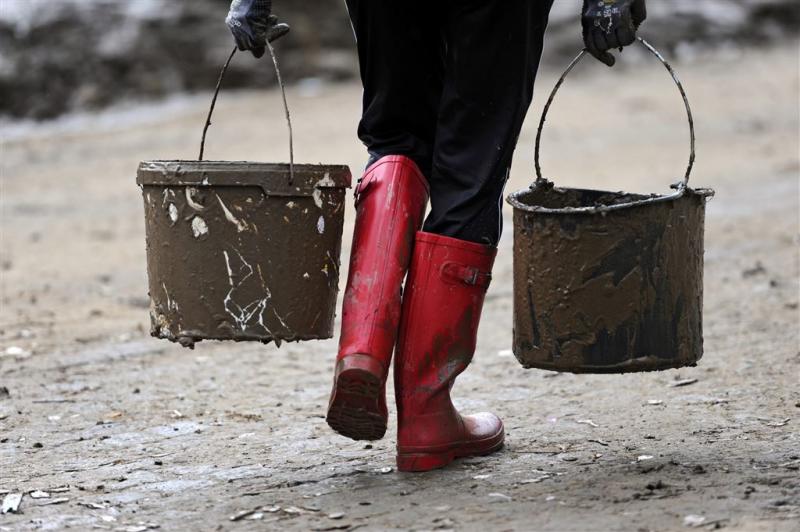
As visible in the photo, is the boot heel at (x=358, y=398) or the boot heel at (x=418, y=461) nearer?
the boot heel at (x=358, y=398)

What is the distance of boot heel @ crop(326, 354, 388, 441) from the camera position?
8.24 feet

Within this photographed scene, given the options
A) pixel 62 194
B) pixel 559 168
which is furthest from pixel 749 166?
pixel 62 194

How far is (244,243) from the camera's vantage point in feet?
8.43

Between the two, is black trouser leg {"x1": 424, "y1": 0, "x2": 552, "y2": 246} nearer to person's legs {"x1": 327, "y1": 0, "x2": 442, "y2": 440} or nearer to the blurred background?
person's legs {"x1": 327, "y1": 0, "x2": 442, "y2": 440}

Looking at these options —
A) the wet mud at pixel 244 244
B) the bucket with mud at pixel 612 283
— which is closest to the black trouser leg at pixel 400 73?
the wet mud at pixel 244 244

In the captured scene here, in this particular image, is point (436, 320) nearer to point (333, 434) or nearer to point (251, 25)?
point (333, 434)

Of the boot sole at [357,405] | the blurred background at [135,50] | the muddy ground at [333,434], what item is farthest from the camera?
the blurred background at [135,50]

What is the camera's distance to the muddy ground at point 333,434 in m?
2.39

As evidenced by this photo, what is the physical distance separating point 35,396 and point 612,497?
1964 millimetres

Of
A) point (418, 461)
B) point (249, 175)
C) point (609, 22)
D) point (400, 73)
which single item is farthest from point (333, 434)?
point (609, 22)

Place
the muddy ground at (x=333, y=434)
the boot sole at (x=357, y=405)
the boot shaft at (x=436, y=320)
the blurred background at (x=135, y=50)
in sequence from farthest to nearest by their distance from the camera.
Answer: the blurred background at (x=135, y=50), the boot shaft at (x=436, y=320), the boot sole at (x=357, y=405), the muddy ground at (x=333, y=434)

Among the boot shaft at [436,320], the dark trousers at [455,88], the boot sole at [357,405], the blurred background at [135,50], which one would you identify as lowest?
the boot sole at [357,405]

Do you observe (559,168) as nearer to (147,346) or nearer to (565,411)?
(147,346)

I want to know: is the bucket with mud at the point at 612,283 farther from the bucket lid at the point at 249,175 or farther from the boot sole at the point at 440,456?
the bucket lid at the point at 249,175
